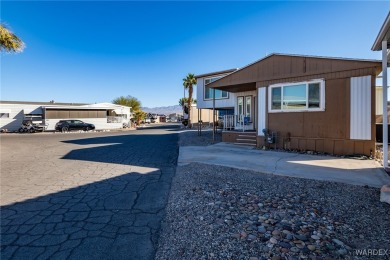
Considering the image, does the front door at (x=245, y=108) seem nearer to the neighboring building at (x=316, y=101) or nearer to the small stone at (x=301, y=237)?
the neighboring building at (x=316, y=101)

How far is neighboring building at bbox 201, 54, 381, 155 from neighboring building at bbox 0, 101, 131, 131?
25.2 meters

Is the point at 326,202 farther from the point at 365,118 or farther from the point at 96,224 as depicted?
the point at 365,118

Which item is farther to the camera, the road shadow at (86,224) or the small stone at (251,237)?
the small stone at (251,237)

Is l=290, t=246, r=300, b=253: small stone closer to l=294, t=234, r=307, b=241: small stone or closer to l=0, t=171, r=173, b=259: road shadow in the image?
l=294, t=234, r=307, b=241: small stone

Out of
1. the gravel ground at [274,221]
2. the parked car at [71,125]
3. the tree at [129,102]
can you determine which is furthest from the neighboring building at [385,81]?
the tree at [129,102]

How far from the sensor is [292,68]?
955 centimetres

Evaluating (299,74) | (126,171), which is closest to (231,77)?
(299,74)

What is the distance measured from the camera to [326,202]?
12.7 feet

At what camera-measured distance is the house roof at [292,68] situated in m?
8.11

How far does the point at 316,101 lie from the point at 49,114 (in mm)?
30186

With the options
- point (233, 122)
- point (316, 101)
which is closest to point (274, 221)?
point (316, 101)

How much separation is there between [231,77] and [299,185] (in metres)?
8.42

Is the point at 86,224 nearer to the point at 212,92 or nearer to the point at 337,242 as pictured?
the point at 337,242

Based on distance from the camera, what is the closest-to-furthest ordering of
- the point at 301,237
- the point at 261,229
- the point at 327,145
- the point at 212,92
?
the point at 301,237 → the point at 261,229 → the point at 327,145 → the point at 212,92
